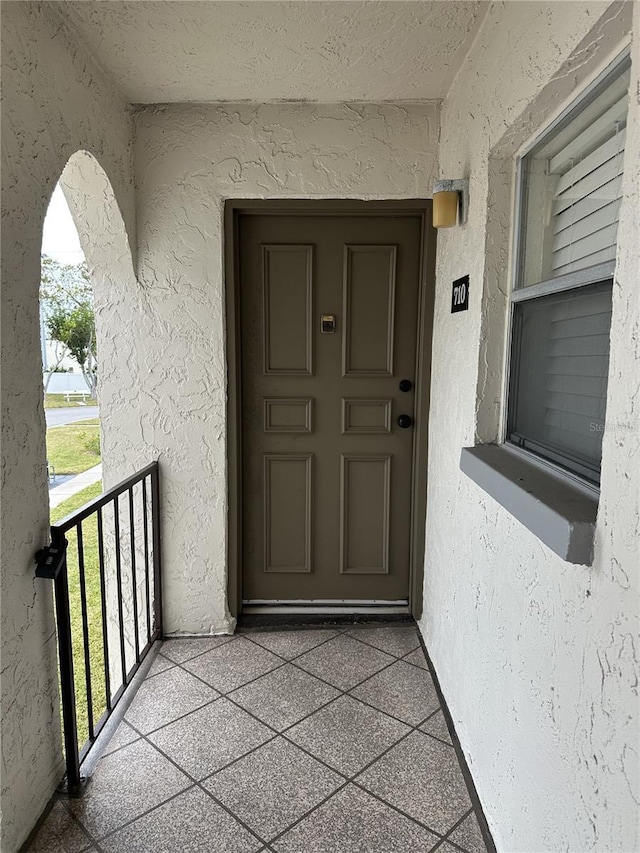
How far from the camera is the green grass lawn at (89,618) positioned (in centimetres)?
258

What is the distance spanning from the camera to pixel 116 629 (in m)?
2.59

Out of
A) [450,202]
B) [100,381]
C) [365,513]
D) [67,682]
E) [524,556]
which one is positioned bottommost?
[67,682]

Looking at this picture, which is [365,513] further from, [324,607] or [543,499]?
[543,499]

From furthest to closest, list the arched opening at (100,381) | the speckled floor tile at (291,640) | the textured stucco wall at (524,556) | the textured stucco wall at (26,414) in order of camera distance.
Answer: the speckled floor tile at (291,640) < the arched opening at (100,381) < the textured stucco wall at (26,414) < the textured stucco wall at (524,556)

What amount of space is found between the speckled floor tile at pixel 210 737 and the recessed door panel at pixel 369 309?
1.59 metres

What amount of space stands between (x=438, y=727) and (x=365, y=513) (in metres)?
1.05

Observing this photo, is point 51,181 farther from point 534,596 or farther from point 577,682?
point 577,682

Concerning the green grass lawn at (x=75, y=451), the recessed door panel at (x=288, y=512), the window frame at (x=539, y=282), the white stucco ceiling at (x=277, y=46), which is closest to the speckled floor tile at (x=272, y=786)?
the recessed door panel at (x=288, y=512)

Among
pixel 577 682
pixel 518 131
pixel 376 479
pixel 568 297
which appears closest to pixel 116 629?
pixel 376 479

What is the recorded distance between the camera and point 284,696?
204cm

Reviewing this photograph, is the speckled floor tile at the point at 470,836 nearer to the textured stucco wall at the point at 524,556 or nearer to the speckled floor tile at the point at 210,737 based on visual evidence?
the textured stucco wall at the point at 524,556

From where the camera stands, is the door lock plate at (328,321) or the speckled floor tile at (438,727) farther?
the door lock plate at (328,321)

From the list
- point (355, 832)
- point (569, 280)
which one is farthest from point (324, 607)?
point (569, 280)

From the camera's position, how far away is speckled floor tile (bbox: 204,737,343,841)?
1.50 m
